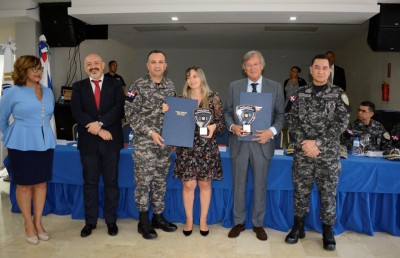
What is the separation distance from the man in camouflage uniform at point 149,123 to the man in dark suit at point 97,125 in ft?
0.63

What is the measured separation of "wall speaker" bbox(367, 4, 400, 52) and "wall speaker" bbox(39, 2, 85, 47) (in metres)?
4.36

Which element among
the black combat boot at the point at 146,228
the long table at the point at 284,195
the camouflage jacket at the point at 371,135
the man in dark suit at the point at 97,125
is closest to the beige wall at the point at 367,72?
the camouflage jacket at the point at 371,135

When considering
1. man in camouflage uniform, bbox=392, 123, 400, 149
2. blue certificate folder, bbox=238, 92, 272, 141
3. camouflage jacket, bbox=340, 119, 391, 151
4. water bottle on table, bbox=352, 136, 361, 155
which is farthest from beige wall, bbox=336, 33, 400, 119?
blue certificate folder, bbox=238, 92, 272, 141

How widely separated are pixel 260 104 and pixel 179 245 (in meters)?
1.31

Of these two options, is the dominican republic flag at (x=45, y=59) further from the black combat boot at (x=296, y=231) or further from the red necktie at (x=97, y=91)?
the black combat boot at (x=296, y=231)

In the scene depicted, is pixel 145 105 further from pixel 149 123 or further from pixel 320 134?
pixel 320 134

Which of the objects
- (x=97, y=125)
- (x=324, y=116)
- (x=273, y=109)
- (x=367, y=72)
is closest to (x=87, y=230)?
(x=97, y=125)

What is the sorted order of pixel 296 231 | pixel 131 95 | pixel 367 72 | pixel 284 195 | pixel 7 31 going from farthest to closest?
pixel 367 72, pixel 7 31, pixel 284 195, pixel 296 231, pixel 131 95

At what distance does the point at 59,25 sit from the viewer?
529 centimetres

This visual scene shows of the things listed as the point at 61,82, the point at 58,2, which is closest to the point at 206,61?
the point at 61,82

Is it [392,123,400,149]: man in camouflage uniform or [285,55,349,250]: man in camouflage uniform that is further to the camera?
[392,123,400,149]: man in camouflage uniform

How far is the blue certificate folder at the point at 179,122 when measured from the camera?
275 centimetres

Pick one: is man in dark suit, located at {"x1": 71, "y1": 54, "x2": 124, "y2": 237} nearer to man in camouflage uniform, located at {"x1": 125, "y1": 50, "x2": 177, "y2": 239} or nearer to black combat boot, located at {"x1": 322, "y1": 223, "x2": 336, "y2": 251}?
man in camouflage uniform, located at {"x1": 125, "y1": 50, "x2": 177, "y2": 239}

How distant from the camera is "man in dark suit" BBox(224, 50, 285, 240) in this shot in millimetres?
2785
